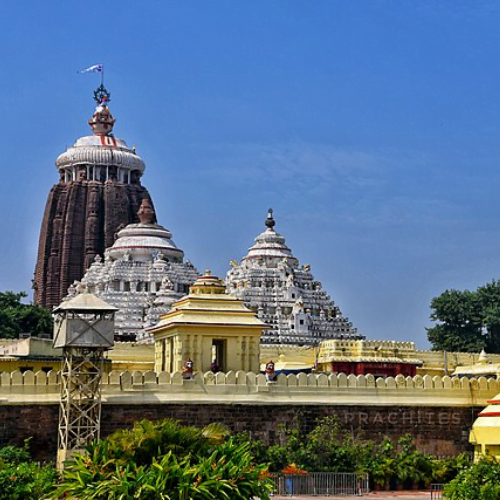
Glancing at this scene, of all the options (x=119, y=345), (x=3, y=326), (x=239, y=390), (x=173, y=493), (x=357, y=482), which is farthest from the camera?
(x=3, y=326)

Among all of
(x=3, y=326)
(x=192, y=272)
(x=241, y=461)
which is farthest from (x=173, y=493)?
(x=192, y=272)

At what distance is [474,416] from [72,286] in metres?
47.7

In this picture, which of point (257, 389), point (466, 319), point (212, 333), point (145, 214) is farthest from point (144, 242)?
point (257, 389)

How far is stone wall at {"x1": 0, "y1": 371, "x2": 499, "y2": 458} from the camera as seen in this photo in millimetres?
36406

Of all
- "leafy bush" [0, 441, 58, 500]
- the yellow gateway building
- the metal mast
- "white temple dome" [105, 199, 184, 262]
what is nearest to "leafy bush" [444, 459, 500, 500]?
"leafy bush" [0, 441, 58, 500]

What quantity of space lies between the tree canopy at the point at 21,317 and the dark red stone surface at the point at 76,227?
10078 mm

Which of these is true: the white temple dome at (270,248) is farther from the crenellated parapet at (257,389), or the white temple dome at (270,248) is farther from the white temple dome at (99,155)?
the crenellated parapet at (257,389)

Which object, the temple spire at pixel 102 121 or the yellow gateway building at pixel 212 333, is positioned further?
the temple spire at pixel 102 121

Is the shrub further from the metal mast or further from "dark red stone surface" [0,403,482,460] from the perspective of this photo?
"dark red stone surface" [0,403,482,460]

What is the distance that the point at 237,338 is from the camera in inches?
1668

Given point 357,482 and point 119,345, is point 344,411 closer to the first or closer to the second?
point 357,482

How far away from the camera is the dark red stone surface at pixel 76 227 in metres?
90.1

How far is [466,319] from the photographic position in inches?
3263

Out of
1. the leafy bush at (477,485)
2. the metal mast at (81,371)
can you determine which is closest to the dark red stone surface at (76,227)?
the metal mast at (81,371)
